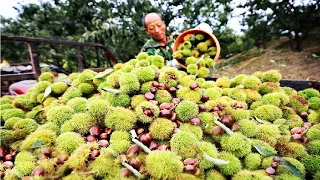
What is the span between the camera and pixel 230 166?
2.60 ft

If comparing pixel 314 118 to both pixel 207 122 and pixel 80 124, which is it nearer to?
pixel 207 122

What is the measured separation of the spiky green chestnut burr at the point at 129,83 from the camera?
1.00 metres

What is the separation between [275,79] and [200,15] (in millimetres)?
8991

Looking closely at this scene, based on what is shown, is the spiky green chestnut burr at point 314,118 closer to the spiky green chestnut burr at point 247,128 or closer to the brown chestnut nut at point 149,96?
the spiky green chestnut burr at point 247,128

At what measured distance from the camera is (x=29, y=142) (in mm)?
925

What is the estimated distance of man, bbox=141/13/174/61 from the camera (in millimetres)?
2598

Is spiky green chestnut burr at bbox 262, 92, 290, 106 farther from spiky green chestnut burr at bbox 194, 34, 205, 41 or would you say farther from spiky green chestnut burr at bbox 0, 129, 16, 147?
spiky green chestnut burr at bbox 0, 129, 16, 147

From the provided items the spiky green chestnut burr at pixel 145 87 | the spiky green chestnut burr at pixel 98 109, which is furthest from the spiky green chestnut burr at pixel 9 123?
the spiky green chestnut burr at pixel 145 87

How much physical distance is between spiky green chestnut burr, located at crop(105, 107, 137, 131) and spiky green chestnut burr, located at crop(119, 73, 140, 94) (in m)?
0.11

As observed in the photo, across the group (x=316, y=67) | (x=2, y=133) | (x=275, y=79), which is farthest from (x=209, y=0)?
(x=2, y=133)

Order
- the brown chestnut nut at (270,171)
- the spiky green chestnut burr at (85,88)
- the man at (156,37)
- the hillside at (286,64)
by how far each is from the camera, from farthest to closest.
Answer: the hillside at (286,64) < the man at (156,37) < the spiky green chestnut burr at (85,88) < the brown chestnut nut at (270,171)

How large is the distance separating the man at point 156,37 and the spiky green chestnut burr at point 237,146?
186cm

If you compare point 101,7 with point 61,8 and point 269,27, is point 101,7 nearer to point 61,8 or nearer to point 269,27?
point 61,8

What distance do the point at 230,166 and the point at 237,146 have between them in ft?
0.28
